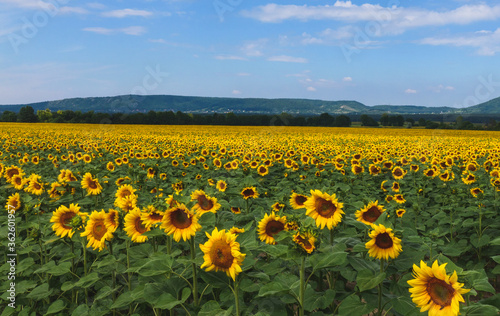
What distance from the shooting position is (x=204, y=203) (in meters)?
3.40

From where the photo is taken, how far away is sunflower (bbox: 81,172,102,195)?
4957 millimetres

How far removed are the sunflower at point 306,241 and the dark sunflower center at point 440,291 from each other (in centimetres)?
71

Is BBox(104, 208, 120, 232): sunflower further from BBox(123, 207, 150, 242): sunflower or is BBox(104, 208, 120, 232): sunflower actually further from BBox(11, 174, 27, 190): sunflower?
BBox(11, 174, 27, 190): sunflower

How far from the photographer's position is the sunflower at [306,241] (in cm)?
215

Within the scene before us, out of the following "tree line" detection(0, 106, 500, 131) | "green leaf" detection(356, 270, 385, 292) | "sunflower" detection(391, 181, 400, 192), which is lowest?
"sunflower" detection(391, 181, 400, 192)

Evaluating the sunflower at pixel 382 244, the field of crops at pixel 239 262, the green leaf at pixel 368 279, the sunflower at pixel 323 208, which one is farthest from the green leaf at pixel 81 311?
the sunflower at pixel 382 244

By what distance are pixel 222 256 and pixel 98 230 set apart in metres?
1.63

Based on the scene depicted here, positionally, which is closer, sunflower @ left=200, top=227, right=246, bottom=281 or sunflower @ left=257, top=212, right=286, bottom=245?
sunflower @ left=200, top=227, right=246, bottom=281

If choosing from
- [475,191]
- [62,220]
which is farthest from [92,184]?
[475,191]

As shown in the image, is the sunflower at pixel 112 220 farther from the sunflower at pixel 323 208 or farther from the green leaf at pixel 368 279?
the green leaf at pixel 368 279

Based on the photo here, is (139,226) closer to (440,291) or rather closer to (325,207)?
(325,207)

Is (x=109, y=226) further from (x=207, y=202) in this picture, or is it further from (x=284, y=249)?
(x=284, y=249)

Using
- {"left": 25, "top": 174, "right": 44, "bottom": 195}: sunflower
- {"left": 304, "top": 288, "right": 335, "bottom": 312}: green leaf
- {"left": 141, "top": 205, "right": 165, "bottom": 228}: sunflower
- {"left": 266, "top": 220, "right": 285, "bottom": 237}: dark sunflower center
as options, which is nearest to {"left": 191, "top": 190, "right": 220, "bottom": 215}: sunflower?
{"left": 141, "top": 205, "right": 165, "bottom": 228}: sunflower

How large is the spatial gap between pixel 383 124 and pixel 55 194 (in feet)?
285
